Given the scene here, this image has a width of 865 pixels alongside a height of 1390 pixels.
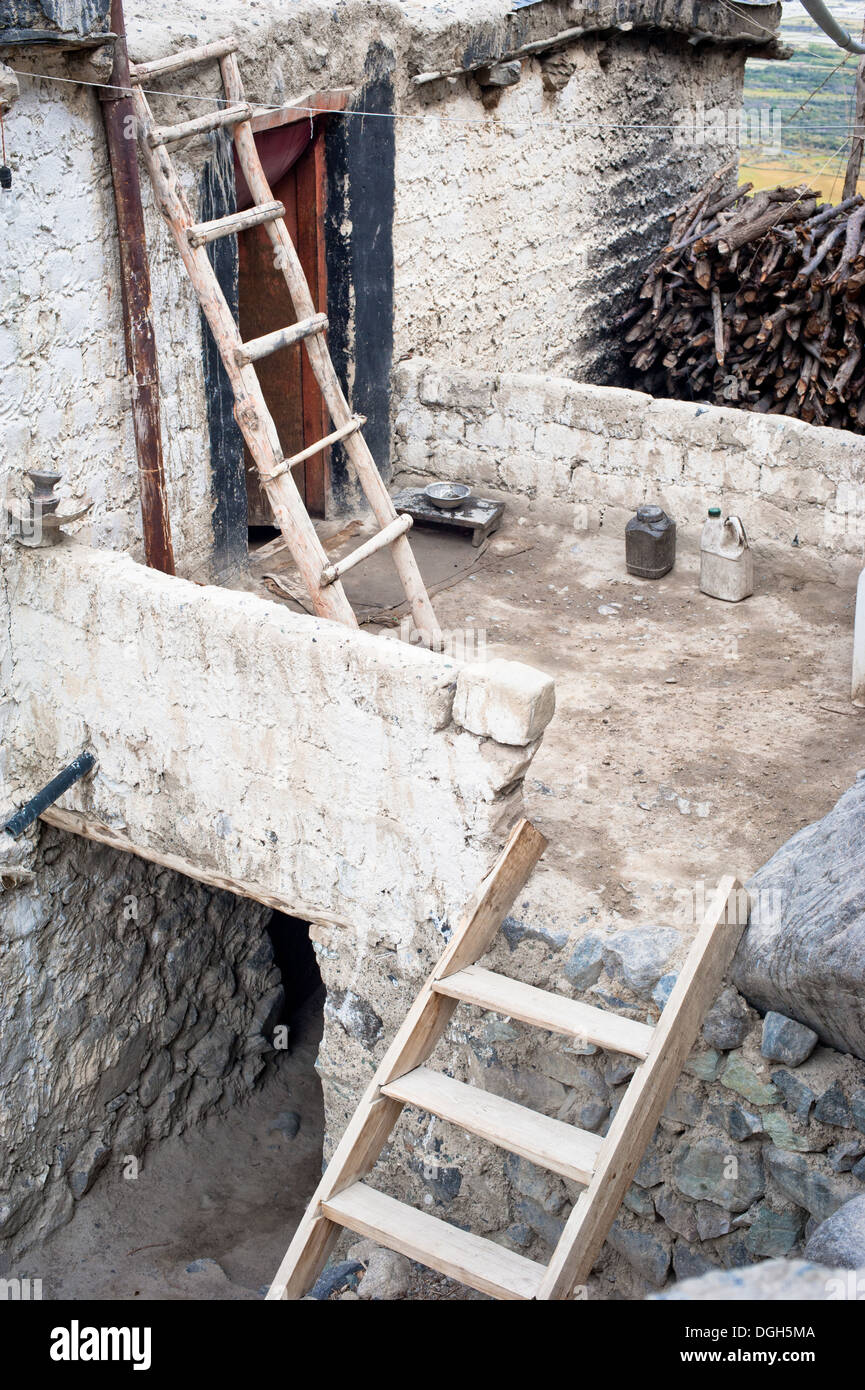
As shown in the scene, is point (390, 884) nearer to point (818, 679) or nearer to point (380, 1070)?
point (380, 1070)

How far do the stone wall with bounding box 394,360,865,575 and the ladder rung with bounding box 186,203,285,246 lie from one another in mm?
1806

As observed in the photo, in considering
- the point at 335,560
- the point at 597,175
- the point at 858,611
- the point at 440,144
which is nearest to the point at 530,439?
the point at 335,560

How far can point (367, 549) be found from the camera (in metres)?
5.40

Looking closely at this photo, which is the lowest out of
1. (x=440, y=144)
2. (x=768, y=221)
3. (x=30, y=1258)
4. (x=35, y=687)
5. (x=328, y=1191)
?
(x=30, y=1258)

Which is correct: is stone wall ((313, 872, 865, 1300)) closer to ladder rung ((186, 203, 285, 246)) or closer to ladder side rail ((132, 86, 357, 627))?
ladder side rail ((132, 86, 357, 627))

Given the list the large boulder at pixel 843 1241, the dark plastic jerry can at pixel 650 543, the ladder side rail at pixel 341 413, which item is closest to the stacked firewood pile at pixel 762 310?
the dark plastic jerry can at pixel 650 543

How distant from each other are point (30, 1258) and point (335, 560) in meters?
3.52

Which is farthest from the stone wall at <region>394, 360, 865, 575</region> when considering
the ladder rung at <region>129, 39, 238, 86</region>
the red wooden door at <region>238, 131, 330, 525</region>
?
the ladder rung at <region>129, 39, 238, 86</region>

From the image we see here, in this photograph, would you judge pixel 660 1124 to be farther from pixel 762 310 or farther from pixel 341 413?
pixel 762 310

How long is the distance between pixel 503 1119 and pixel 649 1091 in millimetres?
429

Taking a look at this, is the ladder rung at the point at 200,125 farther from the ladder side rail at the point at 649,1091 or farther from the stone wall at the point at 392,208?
the ladder side rail at the point at 649,1091

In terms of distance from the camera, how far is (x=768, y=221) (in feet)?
28.2

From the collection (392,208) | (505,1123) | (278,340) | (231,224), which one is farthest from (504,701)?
(392,208)

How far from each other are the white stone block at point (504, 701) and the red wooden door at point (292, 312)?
Result: 3312mm
